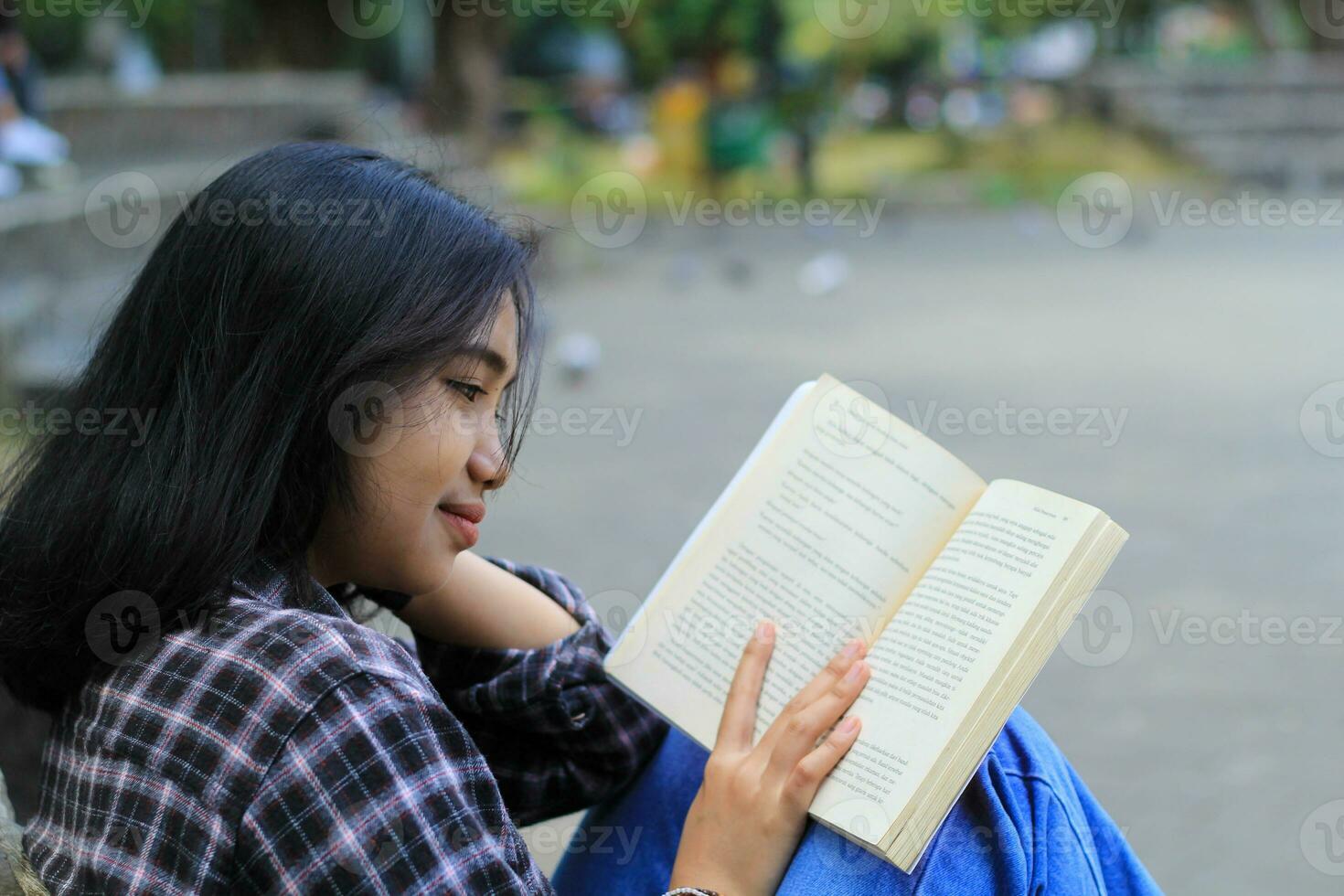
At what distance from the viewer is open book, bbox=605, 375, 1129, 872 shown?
4.32 feet

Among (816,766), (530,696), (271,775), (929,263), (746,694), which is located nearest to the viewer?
(271,775)

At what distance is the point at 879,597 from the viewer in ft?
4.91

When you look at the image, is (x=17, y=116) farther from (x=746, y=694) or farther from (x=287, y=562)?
(x=746, y=694)

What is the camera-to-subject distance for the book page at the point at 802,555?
1.50 m

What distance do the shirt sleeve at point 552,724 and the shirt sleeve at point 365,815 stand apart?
0.39m

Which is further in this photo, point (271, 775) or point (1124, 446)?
point (1124, 446)

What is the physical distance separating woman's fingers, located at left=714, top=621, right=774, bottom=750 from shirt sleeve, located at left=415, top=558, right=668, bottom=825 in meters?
0.17

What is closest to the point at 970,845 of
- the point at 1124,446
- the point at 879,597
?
the point at 879,597

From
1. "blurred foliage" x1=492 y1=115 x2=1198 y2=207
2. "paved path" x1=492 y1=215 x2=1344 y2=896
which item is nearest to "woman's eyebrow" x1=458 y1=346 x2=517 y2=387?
"paved path" x1=492 y1=215 x2=1344 y2=896

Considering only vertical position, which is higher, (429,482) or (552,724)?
(429,482)

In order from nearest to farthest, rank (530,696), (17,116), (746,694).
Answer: (746,694), (530,696), (17,116)

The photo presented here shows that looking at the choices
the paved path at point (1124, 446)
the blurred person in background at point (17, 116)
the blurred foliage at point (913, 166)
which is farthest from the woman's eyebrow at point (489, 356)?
the blurred foliage at point (913, 166)

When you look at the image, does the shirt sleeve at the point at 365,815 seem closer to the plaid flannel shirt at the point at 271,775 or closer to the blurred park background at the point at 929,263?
the plaid flannel shirt at the point at 271,775

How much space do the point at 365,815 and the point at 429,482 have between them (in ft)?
1.18
